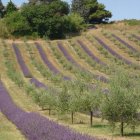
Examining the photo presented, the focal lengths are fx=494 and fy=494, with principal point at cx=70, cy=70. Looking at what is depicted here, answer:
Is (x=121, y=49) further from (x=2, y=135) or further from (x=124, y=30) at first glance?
(x=2, y=135)

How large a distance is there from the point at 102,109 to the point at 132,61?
160 feet

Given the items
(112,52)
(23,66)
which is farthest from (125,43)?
(23,66)

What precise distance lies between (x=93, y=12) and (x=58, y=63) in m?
42.2

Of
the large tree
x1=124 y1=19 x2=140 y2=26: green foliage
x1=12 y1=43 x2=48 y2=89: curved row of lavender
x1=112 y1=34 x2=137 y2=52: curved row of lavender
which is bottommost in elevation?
x1=12 y1=43 x2=48 y2=89: curved row of lavender

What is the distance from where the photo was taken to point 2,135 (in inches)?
1088

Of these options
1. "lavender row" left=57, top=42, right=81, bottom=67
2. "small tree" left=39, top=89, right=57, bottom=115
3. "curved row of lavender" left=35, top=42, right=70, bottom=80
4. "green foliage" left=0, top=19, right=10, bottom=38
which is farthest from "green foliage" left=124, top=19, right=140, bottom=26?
"small tree" left=39, top=89, right=57, bottom=115

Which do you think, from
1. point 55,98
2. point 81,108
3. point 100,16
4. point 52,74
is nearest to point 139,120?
point 81,108

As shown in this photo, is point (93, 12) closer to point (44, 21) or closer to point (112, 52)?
point (44, 21)

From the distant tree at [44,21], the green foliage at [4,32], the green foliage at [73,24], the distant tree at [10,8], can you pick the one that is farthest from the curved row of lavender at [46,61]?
the distant tree at [10,8]

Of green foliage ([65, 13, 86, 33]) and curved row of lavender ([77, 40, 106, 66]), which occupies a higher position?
green foliage ([65, 13, 86, 33])

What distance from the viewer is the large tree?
116 metres

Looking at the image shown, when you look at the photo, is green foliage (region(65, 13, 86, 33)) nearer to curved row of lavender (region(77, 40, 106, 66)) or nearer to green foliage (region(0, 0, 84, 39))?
green foliage (region(0, 0, 84, 39))

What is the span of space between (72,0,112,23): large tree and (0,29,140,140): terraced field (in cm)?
1377

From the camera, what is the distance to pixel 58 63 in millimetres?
78500
